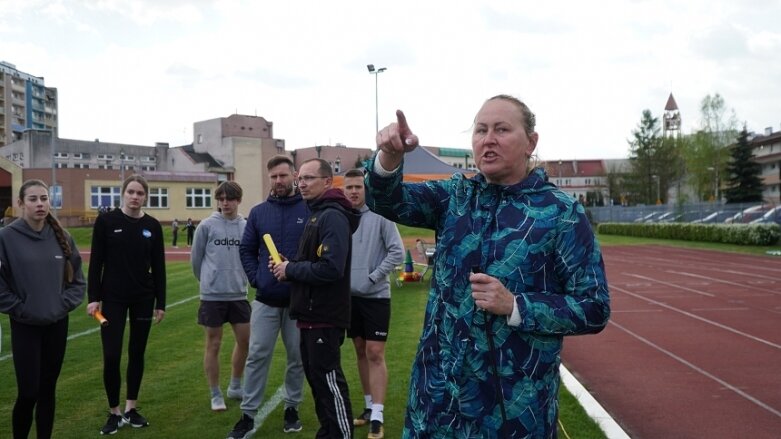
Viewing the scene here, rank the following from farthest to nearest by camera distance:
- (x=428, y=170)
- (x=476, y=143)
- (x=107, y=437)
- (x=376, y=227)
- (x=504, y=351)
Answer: (x=428, y=170) → (x=376, y=227) → (x=107, y=437) → (x=476, y=143) → (x=504, y=351)

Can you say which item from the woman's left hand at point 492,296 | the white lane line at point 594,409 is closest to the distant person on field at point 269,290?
the white lane line at point 594,409

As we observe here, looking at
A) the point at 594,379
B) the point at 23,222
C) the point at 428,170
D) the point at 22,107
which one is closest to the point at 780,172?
the point at 428,170

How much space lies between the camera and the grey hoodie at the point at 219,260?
241 inches

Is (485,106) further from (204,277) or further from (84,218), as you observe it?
(84,218)

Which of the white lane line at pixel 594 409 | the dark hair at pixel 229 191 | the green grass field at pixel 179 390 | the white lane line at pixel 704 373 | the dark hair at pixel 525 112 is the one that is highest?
the dark hair at pixel 525 112

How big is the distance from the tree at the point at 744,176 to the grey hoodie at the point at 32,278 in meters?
59.2

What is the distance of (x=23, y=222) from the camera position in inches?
184

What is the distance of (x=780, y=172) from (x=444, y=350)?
8636 cm

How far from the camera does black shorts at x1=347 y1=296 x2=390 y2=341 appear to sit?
550 cm

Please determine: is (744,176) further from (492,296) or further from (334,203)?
(492,296)

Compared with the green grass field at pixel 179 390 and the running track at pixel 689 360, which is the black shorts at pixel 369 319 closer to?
the green grass field at pixel 179 390

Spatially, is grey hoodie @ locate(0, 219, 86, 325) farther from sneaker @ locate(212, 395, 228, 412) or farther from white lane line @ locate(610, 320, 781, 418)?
white lane line @ locate(610, 320, 781, 418)

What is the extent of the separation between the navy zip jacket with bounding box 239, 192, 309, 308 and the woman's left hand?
3211 mm

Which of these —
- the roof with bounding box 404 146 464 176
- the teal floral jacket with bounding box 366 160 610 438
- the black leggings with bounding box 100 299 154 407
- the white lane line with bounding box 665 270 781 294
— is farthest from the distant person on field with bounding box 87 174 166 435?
the white lane line with bounding box 665 270 781 294
